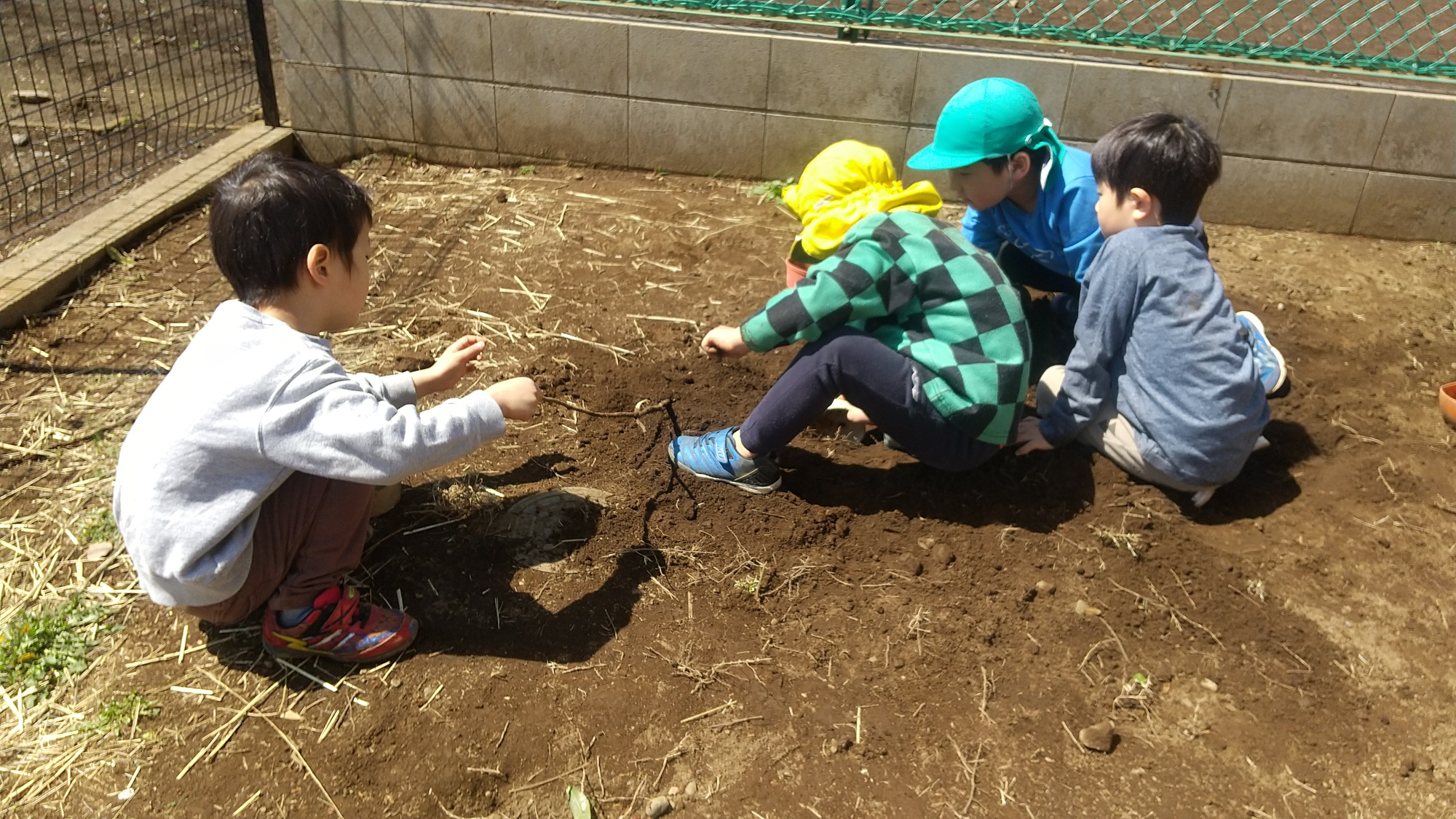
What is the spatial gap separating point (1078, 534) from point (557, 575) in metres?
1.56

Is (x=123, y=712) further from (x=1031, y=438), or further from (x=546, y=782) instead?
(x=1031, y=438)


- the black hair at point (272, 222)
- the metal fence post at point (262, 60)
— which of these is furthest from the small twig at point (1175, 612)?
the metal fence post at point (262, 60)

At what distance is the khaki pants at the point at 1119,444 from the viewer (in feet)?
10.7

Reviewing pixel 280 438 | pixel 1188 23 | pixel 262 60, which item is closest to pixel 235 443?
pixel 280 438

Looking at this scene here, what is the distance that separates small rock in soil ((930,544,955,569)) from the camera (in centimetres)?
308

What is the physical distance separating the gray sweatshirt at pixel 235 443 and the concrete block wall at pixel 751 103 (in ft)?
10.6

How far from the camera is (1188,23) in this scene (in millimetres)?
5809

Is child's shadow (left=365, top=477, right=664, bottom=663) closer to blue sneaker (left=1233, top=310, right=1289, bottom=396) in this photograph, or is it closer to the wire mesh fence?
blue sneaker (left=1233, top=310, right=1289, bottom=396)

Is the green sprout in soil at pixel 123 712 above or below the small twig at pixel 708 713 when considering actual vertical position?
below

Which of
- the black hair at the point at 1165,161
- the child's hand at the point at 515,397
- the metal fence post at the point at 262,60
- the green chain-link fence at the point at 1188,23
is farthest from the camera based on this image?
the metal fence post at the point at 262,60

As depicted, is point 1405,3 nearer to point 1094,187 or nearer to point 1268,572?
point 1094,187

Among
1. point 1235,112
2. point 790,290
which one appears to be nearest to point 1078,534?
point 790,290

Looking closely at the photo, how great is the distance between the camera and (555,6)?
5.45 metres

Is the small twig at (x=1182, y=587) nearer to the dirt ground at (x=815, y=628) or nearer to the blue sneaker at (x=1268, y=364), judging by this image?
the dirt ground at (x=815, y=628)
